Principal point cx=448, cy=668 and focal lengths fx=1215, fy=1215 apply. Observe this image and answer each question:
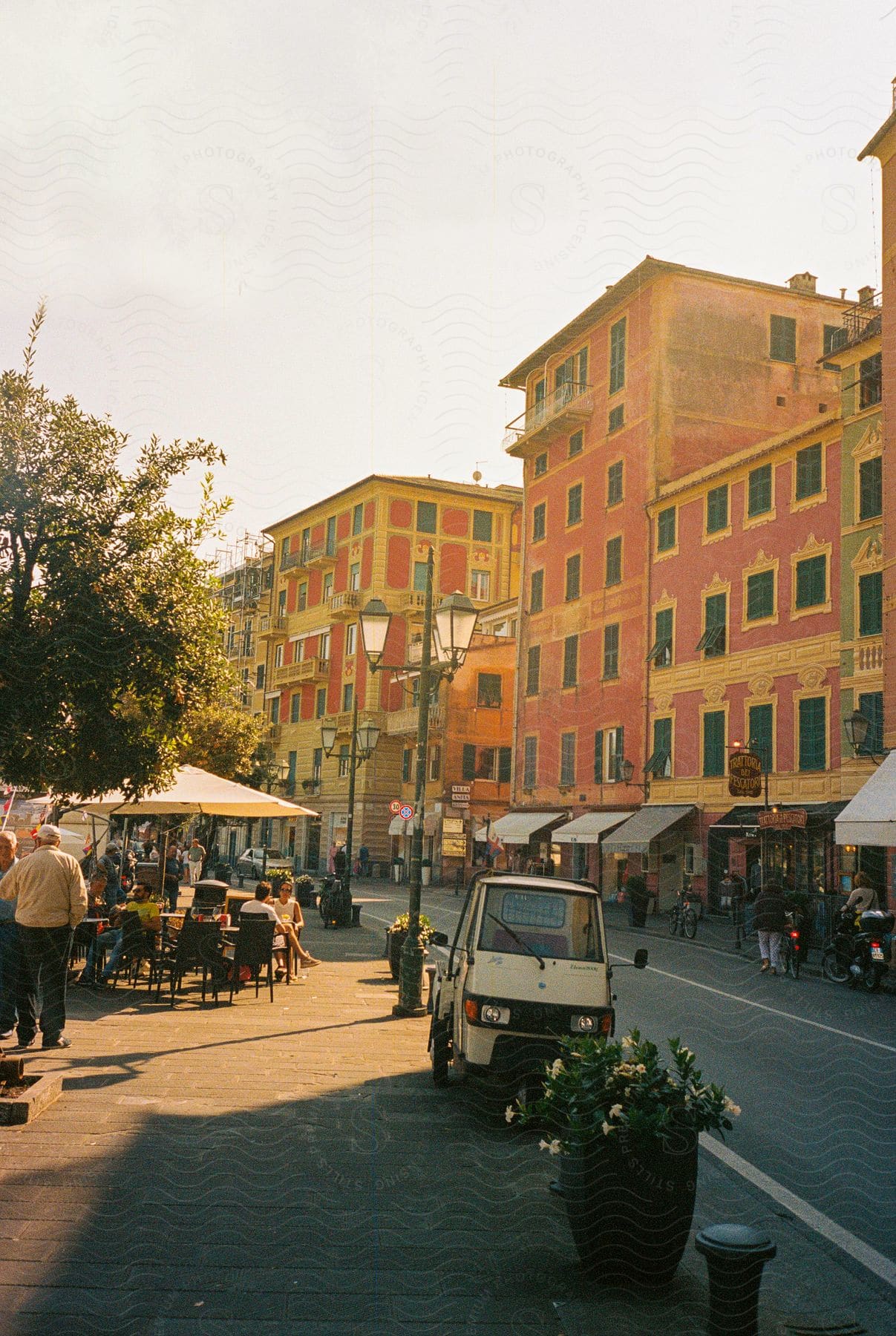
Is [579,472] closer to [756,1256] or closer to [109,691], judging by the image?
[109,691]

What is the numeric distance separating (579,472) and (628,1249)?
4130 centimetres

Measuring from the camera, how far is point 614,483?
42281 millimetres

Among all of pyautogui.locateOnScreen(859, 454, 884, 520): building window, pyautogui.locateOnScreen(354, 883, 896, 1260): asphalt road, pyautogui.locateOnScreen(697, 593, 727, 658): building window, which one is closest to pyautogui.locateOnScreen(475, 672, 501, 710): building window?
pyautogui.locateOnScreen(697, 593, 727, 658): building window

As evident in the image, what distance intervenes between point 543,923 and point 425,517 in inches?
2278

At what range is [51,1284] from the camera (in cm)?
491

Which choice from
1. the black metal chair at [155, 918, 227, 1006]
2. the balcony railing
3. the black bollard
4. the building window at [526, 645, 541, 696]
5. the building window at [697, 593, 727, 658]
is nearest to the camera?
the black bollard

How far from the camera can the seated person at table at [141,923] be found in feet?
48.8

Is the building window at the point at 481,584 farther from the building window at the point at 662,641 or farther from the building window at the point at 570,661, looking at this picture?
the building window at the point at 662,641

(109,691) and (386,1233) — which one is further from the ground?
(109,691)

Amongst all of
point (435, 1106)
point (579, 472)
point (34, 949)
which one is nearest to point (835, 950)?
point (435, 1106)

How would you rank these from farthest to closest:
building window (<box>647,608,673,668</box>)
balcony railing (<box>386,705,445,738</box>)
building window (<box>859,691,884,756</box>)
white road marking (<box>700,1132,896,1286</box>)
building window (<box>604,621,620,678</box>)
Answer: balcony railing (<box>386,705,445,738</box>), building window (<box>604,621,620,678</box>), building window (<box>647,608,673,668</box>), building window (<box>859,691,884,756</box>), white road marking (<box>700,1132,896,1286</box>)

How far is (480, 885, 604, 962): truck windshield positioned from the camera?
9.13 m

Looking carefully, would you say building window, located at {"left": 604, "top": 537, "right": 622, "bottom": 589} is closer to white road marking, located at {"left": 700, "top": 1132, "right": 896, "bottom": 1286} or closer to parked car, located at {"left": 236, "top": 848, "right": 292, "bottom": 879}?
parked car, located at {"left": 236, "top": 848, "right": 292, "bottom": 879}

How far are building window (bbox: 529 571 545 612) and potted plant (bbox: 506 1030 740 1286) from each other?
42309 millimetres
